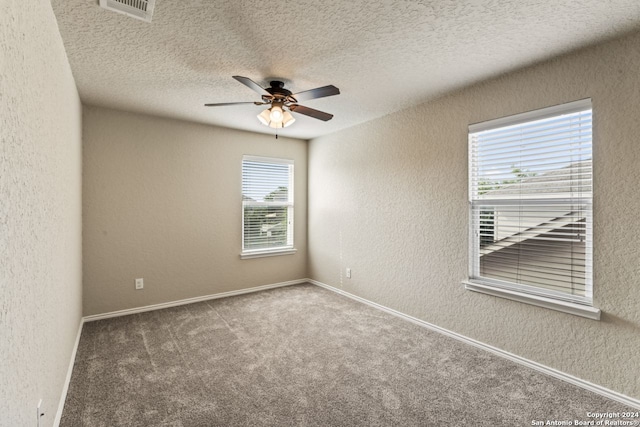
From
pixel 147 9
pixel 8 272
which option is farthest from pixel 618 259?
pixel 147 9

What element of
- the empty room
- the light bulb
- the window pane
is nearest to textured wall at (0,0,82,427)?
the empty room

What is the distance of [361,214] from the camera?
409 centimetres

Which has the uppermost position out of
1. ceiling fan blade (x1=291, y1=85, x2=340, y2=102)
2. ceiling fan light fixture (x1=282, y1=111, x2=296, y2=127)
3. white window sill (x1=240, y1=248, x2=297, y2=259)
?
ceiling fan blade (x1=291, y1=85, x2=340, y2=102)

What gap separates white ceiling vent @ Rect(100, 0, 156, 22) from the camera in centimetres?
171

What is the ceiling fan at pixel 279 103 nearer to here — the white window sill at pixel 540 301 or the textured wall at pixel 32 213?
the textured wall at pixel 32 213

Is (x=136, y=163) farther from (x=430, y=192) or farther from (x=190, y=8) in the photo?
(x=430, y=192)

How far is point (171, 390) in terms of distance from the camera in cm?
213

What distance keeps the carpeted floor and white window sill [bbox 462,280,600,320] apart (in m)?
0.51

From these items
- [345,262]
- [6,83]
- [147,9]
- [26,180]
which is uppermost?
[147,9]

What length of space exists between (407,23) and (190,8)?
1268 mm

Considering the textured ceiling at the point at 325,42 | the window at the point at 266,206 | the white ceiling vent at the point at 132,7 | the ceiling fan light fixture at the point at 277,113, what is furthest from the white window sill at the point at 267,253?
the white ceiling vent at the point at 132,7

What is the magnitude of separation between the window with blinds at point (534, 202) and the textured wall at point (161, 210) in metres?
2.90

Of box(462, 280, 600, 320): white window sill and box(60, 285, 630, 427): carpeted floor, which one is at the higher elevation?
box(462, 280, 600, 320): white window sill

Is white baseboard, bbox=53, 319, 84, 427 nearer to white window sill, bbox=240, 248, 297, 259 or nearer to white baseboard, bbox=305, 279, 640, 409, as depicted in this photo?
white window sill, bbox=240, 248, 297, 259
